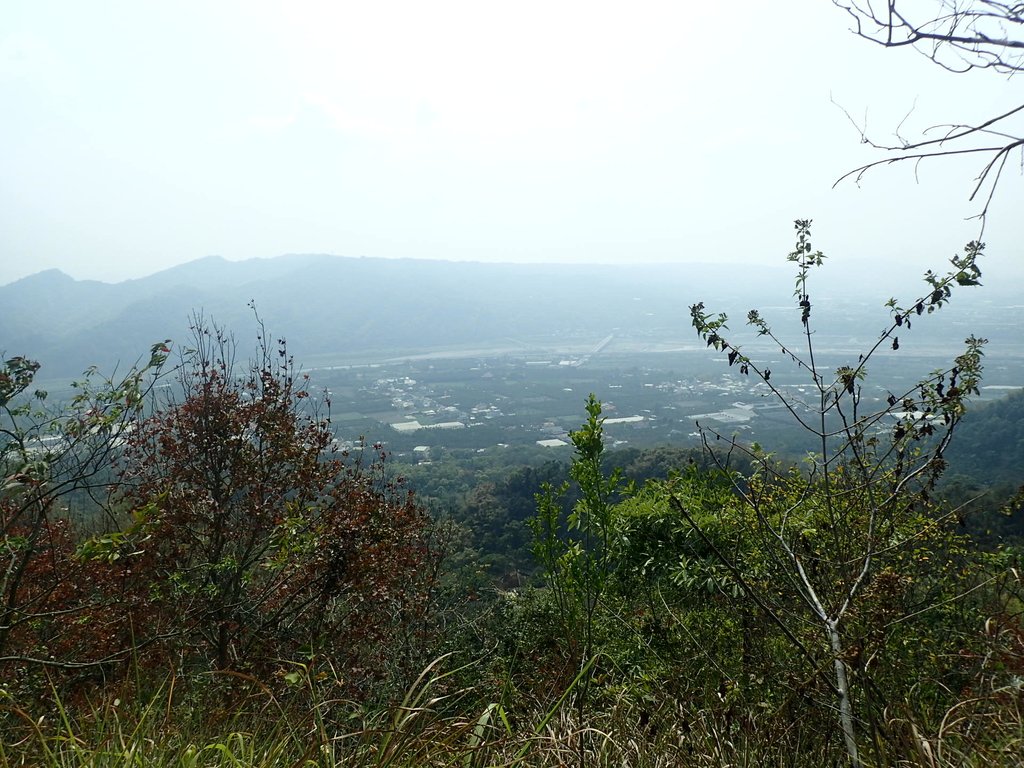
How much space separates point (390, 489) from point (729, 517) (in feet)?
14.5

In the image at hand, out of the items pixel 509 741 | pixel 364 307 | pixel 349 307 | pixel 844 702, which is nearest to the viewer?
pixel 844 702

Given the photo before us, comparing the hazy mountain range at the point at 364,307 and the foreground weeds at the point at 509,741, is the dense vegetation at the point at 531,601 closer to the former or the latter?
the foreground weeds at the point at 509,741

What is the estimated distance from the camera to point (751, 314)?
9.71ft

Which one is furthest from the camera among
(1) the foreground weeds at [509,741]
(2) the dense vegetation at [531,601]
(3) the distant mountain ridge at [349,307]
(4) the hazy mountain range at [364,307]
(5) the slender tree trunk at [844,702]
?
(3) the distant mountain ridge at [349,307]

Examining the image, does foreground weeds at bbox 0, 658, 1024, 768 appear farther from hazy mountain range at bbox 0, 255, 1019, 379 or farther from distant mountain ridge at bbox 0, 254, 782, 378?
distant mountain ridge at bbox 0, 254, 782, 378

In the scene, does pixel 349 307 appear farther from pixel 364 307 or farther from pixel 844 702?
pixel 844 702

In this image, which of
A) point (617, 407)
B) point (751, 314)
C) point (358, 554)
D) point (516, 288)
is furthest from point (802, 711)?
point (516, 288)

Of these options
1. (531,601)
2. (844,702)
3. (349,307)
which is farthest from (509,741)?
(349,307)

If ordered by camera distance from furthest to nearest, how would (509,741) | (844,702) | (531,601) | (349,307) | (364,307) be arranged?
(364,307)
(349,307)
(531,601)
(509,741)
(844,702)

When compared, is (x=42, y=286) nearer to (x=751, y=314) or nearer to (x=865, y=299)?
(x=865, y=299)

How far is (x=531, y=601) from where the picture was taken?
6621 millimetres

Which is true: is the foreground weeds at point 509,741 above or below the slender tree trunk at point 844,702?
below

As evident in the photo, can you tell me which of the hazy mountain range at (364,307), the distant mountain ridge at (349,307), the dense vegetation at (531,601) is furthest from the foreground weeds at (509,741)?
the distant mountain ridge at (349,307)

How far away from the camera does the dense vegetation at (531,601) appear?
174cm
